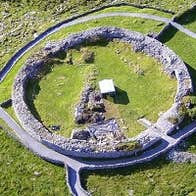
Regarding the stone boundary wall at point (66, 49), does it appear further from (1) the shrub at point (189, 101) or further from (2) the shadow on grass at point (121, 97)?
(2) the shadow on grass at point (121, 97)

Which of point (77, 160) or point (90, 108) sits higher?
point (90, 108)

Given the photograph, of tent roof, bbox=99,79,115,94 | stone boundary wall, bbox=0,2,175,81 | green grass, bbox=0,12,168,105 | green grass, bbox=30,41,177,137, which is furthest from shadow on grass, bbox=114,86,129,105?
stone boundary wall, bbox=0,2,175,81

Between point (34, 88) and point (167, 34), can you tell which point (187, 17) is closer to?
point (167, 34)

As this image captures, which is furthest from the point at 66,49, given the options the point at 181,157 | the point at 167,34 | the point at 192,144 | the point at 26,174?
the point at 181,157

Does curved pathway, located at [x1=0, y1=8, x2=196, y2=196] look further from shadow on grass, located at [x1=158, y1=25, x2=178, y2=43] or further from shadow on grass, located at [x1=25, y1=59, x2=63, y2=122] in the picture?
shadow on grass, located at [x1=158, y1=25, x2=178, y2=43]

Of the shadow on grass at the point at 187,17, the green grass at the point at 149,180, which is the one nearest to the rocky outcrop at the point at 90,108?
the green grass at the point at 149,180

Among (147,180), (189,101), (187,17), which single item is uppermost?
(187,17)

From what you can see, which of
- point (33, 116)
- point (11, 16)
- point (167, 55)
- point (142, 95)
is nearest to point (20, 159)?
point (33, 116)
